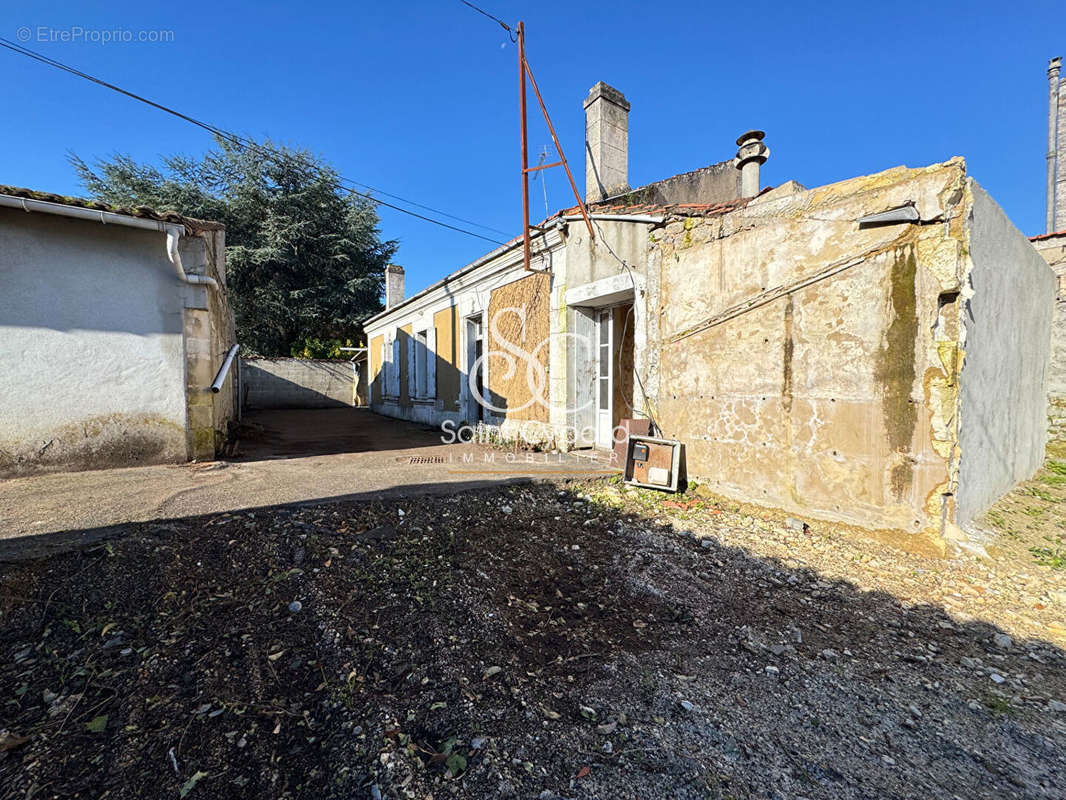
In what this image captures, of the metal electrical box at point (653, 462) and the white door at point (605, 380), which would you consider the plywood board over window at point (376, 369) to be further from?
the metal electrical box at point (653, 462)

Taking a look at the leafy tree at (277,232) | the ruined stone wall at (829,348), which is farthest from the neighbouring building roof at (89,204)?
the leafy tree at (277,232)

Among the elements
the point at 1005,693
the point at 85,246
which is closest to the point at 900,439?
the point at 1005,693

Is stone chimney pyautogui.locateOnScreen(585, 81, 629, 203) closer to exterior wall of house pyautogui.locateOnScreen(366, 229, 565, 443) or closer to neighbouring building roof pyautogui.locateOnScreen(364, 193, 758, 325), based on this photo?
neighbouring building roof pyautogui.locateOnScreen(364, 193, 758, 325)

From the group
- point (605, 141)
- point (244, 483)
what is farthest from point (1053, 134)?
point (244, 483)

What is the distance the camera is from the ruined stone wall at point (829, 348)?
Result: 9.86 feet

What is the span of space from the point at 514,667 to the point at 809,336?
3327 millimetres

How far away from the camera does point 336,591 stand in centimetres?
243

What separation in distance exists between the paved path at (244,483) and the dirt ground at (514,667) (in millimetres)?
368

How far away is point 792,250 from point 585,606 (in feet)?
10.8

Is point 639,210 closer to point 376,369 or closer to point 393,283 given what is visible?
point 393,283

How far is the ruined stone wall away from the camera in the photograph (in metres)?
3.00

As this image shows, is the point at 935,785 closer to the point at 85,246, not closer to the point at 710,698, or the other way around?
the point at 710,698

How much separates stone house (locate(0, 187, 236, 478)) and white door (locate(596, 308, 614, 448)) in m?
4.72

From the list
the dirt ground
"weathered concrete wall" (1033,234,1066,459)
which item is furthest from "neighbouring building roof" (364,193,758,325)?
"weathered concrete wall" (1033,234,1066,459)
